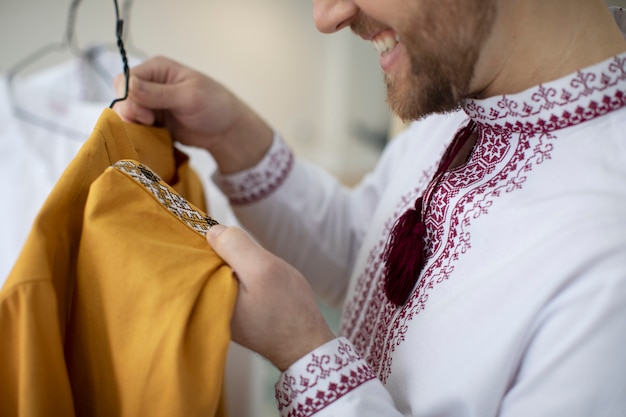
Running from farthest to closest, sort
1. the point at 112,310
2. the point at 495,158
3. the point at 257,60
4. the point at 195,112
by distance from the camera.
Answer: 1. the point at 257,60
2. the point at 195,112
3. the point at 495,158
4. the point at 112,310

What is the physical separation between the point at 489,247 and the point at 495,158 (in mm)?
101

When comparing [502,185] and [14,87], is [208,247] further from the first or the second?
[14,87]

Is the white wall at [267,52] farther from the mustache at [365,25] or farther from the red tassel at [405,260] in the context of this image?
the red tassel at [405,260]

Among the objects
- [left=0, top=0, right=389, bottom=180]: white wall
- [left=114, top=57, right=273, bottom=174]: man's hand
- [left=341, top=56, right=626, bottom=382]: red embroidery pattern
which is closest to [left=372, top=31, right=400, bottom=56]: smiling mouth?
[left=341, top=56, right=626, bottom=382]: red embroidery pattern

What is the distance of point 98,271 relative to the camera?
455mm

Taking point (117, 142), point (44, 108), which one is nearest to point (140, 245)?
point (117, 142)

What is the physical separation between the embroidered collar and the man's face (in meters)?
0.05

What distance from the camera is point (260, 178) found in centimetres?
87

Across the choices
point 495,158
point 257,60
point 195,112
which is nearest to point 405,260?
point 495,158

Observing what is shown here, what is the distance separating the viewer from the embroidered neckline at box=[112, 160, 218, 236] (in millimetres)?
492

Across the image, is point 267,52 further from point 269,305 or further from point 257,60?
point 269,305

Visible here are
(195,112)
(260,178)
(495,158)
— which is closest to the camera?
(495,158)

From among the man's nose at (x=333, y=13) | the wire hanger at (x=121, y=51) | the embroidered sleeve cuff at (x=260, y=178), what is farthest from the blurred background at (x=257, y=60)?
the man's nose at (x=333, y=13)

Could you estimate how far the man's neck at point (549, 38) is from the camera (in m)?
0.54
